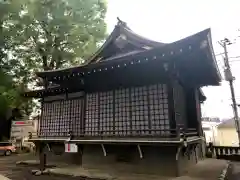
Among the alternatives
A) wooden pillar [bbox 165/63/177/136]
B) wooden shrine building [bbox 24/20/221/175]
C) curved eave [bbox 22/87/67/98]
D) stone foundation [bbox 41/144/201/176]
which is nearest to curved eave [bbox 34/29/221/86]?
wooden shrine building [bbox 24/20/221/175]

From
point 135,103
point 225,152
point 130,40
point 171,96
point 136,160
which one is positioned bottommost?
point 225,152

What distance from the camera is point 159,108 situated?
36.8 feet

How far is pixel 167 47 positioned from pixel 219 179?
19.9 feet

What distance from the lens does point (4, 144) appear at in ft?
77.5

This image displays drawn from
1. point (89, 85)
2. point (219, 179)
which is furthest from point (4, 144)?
point (219, 179)

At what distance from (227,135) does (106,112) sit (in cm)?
3382

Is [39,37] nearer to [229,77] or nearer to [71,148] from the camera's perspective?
[71,148]

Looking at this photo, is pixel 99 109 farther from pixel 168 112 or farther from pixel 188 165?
pixel 188 165

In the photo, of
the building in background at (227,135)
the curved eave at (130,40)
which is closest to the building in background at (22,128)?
the curved eave at (130,40)

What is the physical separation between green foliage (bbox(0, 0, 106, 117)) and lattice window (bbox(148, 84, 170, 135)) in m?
14.3

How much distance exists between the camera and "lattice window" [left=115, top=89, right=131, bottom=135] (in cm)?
1201

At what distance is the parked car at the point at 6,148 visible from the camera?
23250mm

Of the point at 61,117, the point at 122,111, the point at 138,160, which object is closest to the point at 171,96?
the point at 122,111

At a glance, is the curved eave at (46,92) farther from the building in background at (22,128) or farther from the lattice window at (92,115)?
the building in background at (22,128)
